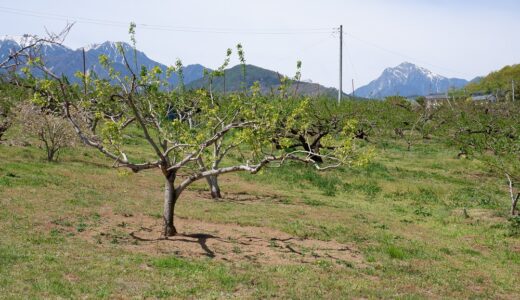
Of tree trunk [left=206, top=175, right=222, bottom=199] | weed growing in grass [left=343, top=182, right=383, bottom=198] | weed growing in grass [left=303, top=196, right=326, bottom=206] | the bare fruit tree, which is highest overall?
the bare fruit tree

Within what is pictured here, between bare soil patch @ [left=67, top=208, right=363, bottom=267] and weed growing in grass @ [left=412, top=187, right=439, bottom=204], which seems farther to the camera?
weed growing in grass @ [left=412, top=187, right=439, bottom=204]

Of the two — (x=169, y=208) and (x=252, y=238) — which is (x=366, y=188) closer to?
(x=252, y=238)

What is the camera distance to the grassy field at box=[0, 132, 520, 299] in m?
10.3

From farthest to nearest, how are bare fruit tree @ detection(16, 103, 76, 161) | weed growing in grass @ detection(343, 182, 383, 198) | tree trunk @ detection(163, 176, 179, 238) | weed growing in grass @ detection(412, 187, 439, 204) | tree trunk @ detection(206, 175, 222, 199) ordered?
1. bare fruit tree @ detection(16, 103, 76, 161)
2. weed growing in grass @ detection(343, 182, 383, 198)
3. weed growing in grass @ detection(412, 187, 439, 204)
4. tree trunk @ detection(206, 175, 222, 199)
5. tree trunk @ detection(163, 176, 179, 238)

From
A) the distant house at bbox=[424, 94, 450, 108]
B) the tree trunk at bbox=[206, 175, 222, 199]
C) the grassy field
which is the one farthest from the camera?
the distant house at bbox=[424, 94, 450, 108]

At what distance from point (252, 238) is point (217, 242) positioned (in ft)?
4.32

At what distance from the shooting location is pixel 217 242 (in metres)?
14.2

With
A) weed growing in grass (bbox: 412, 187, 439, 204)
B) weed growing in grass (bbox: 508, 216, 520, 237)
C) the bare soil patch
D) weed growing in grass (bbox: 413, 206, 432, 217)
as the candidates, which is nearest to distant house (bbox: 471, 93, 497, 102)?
weed growing in grass (bbox: 412, 187, 439, 204)

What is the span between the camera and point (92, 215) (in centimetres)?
1633

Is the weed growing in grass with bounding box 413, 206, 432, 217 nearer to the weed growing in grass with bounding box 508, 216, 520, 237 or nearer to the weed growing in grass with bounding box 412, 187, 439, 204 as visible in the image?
the weed growing in grass with bounding box 412, 187, 439, 204

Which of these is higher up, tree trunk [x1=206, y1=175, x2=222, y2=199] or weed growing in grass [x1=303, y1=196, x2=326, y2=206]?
tree trunk [x1=206, y1=175, x2=222, y2=199]

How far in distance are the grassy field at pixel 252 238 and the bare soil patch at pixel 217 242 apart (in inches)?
2.5

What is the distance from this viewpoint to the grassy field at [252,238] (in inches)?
406

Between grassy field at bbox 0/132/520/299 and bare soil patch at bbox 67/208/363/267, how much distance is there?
0.06 m
